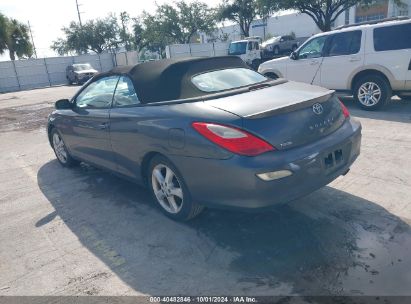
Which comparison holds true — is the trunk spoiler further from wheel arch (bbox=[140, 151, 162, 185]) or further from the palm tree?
the palm tree

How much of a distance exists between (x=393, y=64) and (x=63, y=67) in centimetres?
3158

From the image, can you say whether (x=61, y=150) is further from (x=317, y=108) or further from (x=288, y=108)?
(x=317, y=108)

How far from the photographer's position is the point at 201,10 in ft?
152

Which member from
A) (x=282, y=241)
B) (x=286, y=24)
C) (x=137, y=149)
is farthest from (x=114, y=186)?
(x=286, y=24)

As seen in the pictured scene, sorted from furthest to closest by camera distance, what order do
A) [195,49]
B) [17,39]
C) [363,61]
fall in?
[17,39] → [195,49] → [363,61]

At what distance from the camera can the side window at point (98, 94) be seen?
4311 millimetres

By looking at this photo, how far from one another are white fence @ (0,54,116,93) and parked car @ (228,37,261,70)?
16760mm

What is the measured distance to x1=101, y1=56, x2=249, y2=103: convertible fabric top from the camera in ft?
11.8

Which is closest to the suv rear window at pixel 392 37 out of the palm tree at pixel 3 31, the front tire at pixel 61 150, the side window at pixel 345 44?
the side window at pixel 345 44

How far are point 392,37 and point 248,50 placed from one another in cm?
1617

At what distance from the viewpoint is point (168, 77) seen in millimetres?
3699

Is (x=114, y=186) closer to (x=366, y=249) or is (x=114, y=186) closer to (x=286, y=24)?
(x=366, y=249)

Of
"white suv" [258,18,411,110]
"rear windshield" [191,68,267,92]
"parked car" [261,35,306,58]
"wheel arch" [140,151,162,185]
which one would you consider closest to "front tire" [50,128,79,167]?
"wheel arch" [140,151,162,185]

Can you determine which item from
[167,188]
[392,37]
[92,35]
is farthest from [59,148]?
[92,35]
